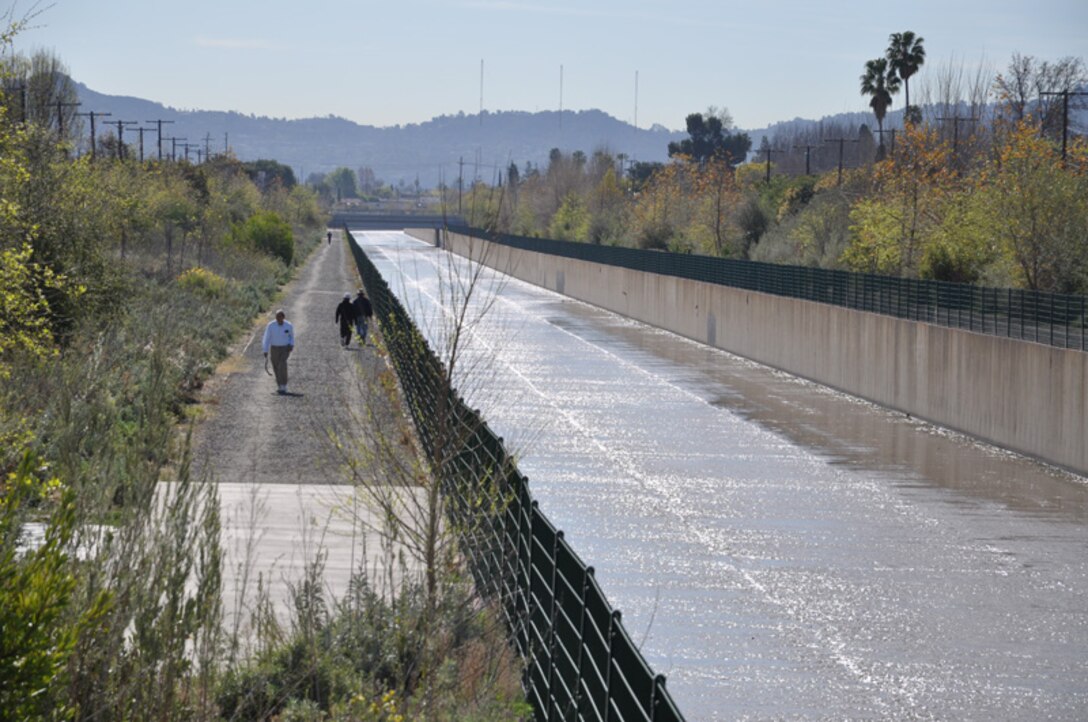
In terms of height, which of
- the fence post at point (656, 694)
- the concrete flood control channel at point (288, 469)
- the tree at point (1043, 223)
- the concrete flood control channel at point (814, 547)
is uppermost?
the tree at point (1043, 223)

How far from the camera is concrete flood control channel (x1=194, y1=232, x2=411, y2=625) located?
12000 millimetres

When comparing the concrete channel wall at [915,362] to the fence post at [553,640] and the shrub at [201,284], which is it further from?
the shrub at [201,284]

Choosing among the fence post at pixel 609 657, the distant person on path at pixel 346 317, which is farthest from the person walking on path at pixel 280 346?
the fence post at pixel 609 657

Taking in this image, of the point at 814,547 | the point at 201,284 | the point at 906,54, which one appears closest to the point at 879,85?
the point at 906,54

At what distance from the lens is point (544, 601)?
887 cm

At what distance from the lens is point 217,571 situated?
279 inches

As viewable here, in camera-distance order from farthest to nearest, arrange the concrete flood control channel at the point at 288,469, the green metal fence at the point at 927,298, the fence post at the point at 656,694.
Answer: the green metal fence at the point at 927,298 < the concrete flood control channel at the point at 288,469 < the fence post at the point at 656,694

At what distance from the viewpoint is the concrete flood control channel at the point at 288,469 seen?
12000 millimetres

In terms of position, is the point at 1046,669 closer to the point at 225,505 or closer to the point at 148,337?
the point at 225,505

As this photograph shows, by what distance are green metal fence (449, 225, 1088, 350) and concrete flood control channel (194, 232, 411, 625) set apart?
3.06 meters

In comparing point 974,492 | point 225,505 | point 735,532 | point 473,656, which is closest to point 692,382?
point 974,492

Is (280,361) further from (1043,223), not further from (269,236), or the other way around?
(269,236)

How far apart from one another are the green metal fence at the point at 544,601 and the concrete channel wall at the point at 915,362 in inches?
77.5

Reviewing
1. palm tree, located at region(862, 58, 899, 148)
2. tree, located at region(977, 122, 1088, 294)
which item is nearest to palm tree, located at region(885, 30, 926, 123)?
palm tree, located at region(862, 58, 899, 148)
